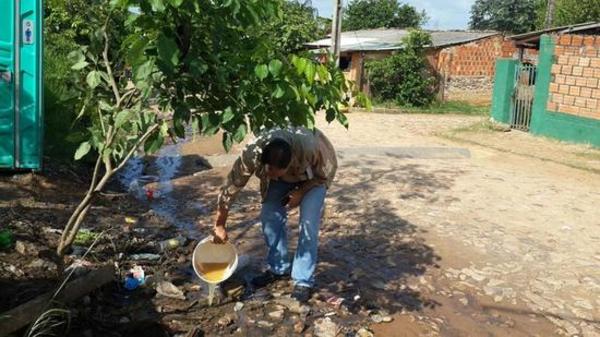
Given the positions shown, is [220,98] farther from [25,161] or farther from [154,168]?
[154,168]

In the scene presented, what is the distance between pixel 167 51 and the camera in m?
2.32

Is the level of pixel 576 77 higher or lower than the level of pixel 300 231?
higher

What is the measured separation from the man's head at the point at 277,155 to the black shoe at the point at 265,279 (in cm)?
108

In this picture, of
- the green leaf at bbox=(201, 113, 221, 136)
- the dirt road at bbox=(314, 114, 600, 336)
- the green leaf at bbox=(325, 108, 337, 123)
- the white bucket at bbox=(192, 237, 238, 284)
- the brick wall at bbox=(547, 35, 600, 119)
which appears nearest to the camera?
the green leaf at bbox=(201, 113, 221, 136)

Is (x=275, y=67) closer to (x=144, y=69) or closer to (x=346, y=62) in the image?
(x=144, y=69)

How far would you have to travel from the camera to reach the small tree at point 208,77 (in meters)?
2.40

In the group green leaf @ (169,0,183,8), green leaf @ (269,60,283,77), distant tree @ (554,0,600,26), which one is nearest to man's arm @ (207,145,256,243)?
green leaf @ (269,60,283,77)

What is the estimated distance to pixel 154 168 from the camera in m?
9.11

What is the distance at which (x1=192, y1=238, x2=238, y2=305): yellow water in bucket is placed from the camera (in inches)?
157

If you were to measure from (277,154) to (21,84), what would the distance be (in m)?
3.97

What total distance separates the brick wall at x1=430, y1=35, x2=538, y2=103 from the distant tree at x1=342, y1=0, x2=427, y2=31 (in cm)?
2366

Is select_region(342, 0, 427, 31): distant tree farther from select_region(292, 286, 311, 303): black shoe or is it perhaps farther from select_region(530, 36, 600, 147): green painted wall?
select_region(292, 286, 311, 303): black shoe

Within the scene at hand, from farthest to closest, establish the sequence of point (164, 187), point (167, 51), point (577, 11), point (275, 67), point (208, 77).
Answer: point (577, 11)
point (164, 187)
point (208, 77)
point (275, 67)
point (167, 51)

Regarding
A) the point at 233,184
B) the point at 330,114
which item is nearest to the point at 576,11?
the point at 233,184
